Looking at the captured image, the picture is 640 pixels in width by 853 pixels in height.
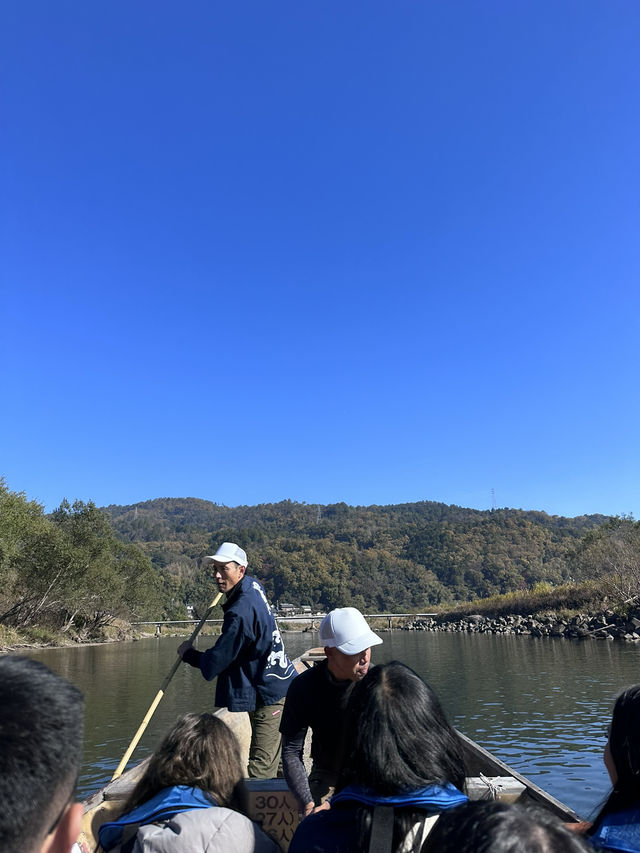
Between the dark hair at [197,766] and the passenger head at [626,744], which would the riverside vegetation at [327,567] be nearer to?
the dark hair at [197,766]

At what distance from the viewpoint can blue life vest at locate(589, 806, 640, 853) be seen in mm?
1445

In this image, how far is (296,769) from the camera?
246 cm

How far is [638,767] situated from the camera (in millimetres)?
1558

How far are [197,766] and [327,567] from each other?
108m

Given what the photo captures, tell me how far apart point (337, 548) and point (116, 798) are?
11934 centimetres

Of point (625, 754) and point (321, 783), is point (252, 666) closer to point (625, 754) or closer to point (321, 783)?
point (321, 783)

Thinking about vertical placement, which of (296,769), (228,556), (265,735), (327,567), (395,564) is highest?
(395,564)

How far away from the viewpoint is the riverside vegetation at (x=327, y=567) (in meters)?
34.6

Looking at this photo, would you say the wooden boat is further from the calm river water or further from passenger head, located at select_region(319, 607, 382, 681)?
the calm river water

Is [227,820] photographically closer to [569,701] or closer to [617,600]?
[569,701]

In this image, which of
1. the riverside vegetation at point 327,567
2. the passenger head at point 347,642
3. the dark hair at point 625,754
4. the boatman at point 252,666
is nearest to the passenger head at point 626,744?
the dark hair at point 625,754

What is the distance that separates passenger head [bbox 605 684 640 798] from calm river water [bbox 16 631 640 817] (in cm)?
554

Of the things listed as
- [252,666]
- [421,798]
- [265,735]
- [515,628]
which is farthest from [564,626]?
[421,798]

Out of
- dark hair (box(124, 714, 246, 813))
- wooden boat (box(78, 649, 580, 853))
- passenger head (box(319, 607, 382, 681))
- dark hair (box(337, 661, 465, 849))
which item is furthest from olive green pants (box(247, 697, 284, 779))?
dark hair (box(337, 661, 465, 849))
